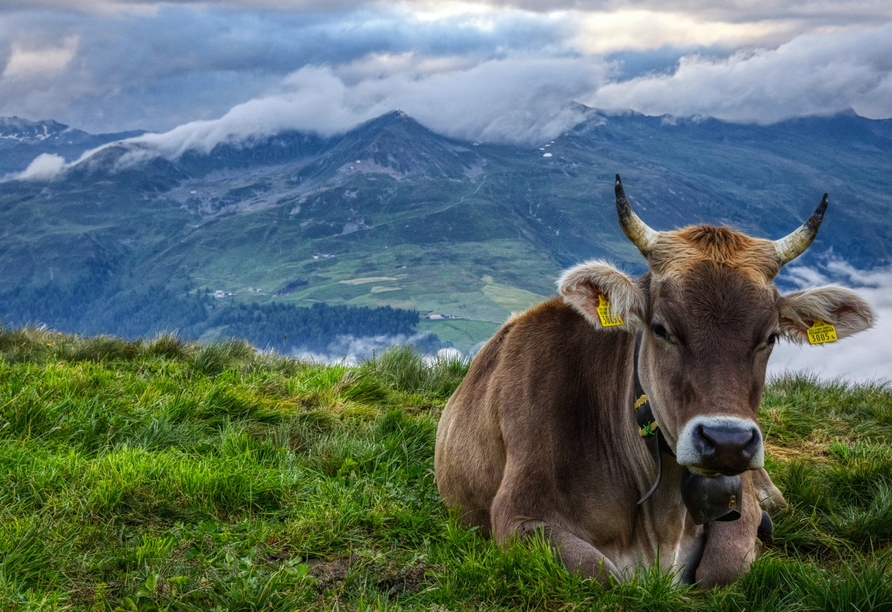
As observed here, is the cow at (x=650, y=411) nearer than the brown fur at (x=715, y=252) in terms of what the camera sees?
Yes

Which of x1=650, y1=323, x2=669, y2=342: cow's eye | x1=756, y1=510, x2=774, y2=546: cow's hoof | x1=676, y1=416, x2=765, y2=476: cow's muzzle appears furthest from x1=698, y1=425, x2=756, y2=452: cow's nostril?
x1=756, y1=510, x2=774, y2=546: cow's hoof

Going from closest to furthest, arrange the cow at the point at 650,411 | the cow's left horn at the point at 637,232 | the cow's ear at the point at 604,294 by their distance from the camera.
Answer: the cow at the point at 650,411 < the cow's ear at the point at 604,294 < the cow's left horn at the point at 637,232

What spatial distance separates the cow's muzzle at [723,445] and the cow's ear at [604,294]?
0.92 metres

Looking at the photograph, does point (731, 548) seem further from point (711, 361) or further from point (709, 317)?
point (709, 317)

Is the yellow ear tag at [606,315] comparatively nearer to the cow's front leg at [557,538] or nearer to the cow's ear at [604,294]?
the cow's ear at [604,294]

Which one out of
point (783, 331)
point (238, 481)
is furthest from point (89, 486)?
point (783, 331)

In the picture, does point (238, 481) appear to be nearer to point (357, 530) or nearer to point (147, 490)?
point (147, 490)

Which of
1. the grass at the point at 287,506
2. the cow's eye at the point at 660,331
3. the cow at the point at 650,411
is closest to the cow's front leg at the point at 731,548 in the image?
the cow at the point at 650,411

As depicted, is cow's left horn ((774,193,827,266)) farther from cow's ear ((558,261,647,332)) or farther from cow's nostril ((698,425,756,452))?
cow's nostril ((698,425,756,452))

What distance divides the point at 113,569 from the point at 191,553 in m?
0.44

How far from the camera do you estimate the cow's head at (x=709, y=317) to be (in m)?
4.17

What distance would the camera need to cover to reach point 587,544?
15.4ft

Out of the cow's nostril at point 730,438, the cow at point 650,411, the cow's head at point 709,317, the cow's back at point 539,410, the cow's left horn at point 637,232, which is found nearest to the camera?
the cow's nostril at point 730,438

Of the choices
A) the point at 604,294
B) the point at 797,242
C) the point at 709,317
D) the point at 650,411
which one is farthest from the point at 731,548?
the point at 797,242
